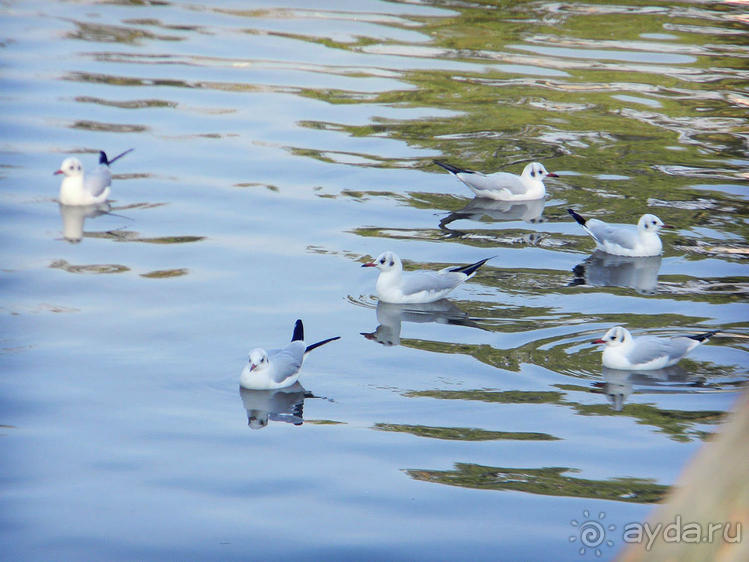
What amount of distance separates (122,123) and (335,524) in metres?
11.4

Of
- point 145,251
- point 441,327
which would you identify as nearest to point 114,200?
point 145,251

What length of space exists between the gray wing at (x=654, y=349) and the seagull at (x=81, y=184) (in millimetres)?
7411

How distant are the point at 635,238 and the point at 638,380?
338 centimetres

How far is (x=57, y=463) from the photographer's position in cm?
688

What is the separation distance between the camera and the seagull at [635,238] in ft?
37.3

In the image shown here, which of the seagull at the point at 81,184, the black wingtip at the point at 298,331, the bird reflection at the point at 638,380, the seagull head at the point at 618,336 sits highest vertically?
the seagull at the point at 81,184

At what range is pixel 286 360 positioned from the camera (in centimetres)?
813

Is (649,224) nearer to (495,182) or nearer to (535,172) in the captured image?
(535,172)

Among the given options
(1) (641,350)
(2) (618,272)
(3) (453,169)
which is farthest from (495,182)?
(1) (641,350)

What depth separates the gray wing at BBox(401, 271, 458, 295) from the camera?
399 inches

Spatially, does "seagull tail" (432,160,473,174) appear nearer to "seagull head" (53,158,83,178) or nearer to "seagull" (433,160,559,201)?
"seagull" (433,160,559,201)

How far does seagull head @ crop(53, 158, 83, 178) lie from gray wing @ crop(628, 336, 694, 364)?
25.0ft

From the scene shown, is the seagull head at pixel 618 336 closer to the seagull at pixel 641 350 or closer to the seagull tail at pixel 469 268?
the seagull at pixel 641 350

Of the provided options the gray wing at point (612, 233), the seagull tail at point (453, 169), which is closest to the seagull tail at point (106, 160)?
the seagull tail at point (453, 169)
